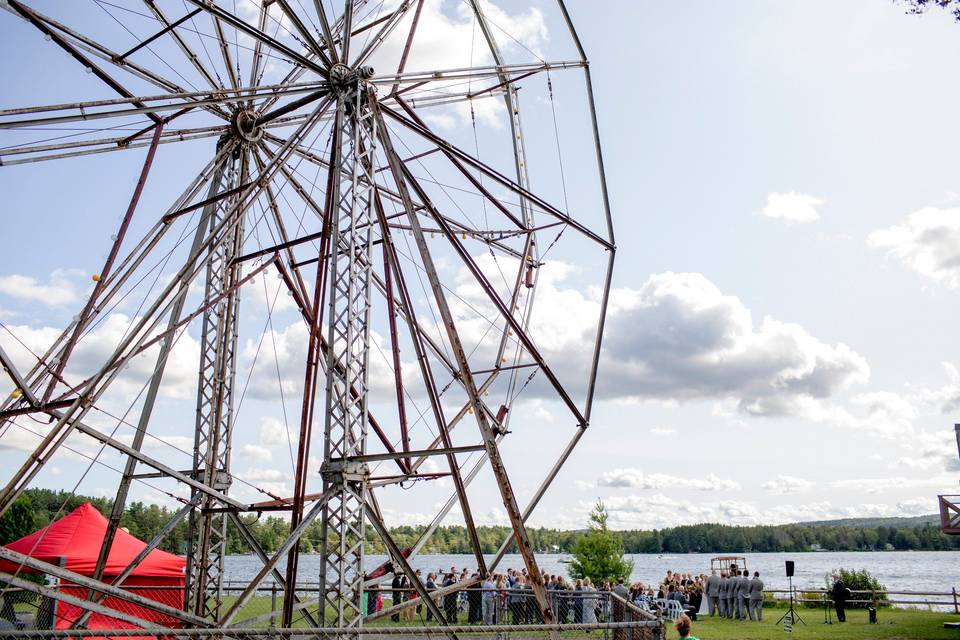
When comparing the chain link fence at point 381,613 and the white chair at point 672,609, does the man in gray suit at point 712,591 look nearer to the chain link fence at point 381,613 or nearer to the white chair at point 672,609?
the white chair at point 672,609

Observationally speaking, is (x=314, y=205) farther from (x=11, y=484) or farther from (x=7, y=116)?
(x=11, y=484)

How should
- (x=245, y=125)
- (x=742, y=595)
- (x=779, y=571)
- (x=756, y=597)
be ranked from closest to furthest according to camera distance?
(x=245, y=125) < (x=756, y=597) < (x=742, y=595) < (x=779, y=571)

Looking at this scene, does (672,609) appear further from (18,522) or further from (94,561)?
(18,522)

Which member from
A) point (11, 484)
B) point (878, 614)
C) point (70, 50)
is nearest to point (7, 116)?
point (70, 50)

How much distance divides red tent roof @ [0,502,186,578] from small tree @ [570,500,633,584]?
19996 mm

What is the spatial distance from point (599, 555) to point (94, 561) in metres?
22.2

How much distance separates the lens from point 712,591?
977 inches

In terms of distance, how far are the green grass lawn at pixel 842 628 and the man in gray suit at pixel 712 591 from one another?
1.06 meters

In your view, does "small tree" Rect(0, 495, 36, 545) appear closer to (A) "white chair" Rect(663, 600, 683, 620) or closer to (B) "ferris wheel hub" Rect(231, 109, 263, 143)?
(A) "white chair" Rect(663, 600, 683, 620)

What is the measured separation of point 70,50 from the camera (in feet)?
42.1

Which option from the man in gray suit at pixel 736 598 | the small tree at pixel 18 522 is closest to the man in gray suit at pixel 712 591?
the man in gray suit at pixel 736 598

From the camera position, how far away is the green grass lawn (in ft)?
61.1

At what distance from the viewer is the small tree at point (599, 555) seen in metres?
33.8

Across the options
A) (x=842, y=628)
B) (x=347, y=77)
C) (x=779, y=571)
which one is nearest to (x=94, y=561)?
(x=347, y=77)
